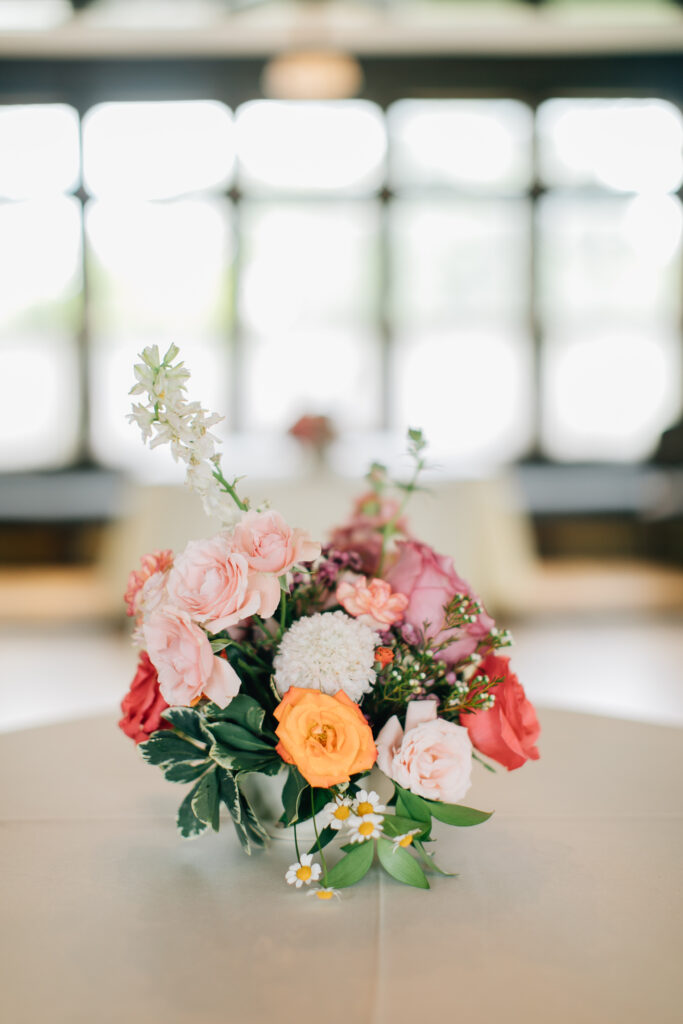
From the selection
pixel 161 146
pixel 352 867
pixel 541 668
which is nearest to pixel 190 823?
pixel 352 867

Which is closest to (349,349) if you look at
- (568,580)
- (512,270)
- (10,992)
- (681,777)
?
(512,270)

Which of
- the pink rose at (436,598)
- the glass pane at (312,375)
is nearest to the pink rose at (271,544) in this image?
the pink rose at (436,598)

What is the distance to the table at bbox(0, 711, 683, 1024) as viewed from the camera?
0.59 m

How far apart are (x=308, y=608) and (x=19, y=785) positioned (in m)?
0.42

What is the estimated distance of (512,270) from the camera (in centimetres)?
597

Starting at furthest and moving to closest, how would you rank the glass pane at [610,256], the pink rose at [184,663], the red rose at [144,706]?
the glass pane at [610,256] → the red rose at [144,706] → the pink rose at [184,663]

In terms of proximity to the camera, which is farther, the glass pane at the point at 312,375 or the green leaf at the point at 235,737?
the glass pane at the point at 312,375

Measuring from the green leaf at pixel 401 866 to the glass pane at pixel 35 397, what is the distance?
5529 mm

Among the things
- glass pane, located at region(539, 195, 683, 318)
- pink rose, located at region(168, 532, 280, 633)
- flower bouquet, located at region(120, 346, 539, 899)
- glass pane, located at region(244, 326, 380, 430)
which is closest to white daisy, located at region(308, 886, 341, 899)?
flower bouquet, located at region(120, 346, 539, 899)

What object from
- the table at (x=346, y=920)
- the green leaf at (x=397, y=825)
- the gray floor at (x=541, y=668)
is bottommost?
the gray floor at (x=541, y=668)

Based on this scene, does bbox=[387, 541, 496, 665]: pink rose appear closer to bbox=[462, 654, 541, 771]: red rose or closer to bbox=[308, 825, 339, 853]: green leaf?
bbox=[462, 654, 541, 771]: red rose

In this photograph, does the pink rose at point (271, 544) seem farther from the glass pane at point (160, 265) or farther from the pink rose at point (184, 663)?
the glass pane at point (160, 265)

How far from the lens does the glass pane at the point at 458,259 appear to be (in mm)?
5922

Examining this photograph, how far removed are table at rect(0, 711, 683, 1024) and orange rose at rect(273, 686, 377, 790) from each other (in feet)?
0.37
